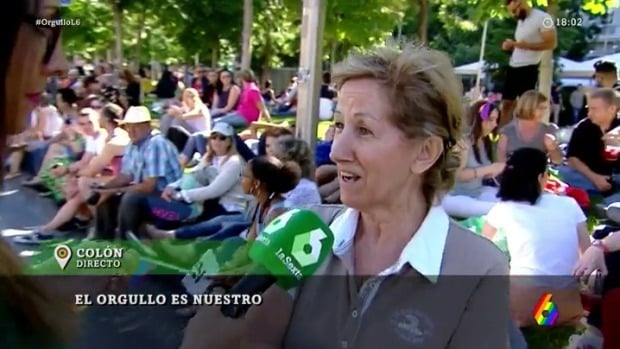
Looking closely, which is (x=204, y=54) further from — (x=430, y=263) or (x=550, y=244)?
(x=430, y=263)

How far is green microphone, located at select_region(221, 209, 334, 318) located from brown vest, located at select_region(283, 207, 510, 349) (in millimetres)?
61

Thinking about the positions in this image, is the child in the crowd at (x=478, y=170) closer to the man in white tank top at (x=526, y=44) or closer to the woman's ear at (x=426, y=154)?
the man in white tank top at (x=526, y=44)

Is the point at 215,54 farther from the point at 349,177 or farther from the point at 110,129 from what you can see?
the point at 349,177

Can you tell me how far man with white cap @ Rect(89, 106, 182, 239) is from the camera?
532 centimetres

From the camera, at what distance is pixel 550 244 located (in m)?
3.63

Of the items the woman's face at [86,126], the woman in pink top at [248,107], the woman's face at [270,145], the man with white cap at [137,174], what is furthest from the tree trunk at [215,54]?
the woman's face at [270,145]

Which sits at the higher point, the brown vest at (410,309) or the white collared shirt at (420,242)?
the white collared shirt at (420,242)

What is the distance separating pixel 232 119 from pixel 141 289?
390 cm

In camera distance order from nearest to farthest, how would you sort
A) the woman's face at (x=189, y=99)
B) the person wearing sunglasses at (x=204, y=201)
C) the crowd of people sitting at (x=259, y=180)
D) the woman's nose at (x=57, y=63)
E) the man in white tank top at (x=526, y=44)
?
1. the woman's nose at (x=57, y=63)
2. the crowd of people sitting at (x=259, y=180)
3. the person wearing sunglasses at (x=204, y=201)
4. the man in white tank top at (x=526, y=44)
5. the woman's face at (x=189, y=99)

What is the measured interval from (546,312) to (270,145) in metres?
1.98

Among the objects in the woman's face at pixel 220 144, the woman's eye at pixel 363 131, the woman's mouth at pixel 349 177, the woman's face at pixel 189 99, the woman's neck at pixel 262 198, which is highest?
the woman's eye at pixel 363 131

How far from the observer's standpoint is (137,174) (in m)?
5.50

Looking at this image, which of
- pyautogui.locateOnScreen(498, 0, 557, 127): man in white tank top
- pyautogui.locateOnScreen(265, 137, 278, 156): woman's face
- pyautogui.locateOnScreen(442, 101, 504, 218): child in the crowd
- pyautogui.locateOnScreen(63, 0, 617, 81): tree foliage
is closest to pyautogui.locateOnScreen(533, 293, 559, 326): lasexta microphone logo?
pyautogui.locateOnScreen(442, 101, 504, 218): child in the crowd

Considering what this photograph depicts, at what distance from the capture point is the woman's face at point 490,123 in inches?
220
